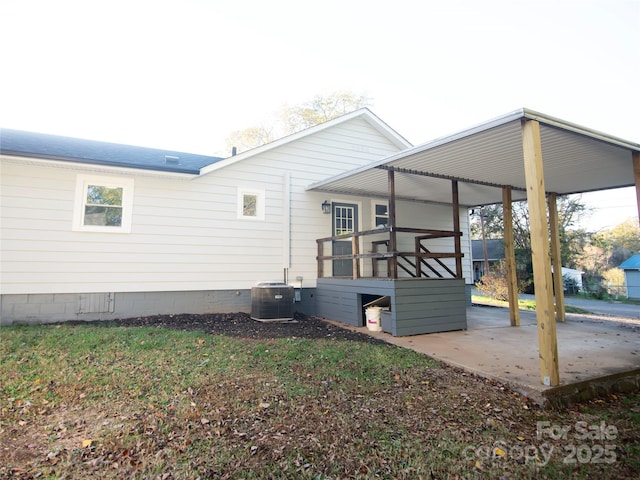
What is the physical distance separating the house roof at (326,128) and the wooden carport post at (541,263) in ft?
20.0

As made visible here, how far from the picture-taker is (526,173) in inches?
149

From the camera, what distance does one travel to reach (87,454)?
7.82ft

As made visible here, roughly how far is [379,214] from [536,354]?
587cm

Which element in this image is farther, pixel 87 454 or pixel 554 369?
pixel 554 369

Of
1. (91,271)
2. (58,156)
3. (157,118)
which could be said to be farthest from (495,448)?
(157,118)

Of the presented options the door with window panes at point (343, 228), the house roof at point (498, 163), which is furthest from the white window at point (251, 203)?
the door with window panes at point (343, 228)

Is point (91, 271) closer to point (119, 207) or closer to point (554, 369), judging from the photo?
point (119, 207)

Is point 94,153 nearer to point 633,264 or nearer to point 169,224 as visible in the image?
point 169,224

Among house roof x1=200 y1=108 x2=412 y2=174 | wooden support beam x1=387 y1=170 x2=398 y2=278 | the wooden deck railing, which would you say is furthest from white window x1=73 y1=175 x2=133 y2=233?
wooden support beam x1=387 y1=170 x2=398 y2=278

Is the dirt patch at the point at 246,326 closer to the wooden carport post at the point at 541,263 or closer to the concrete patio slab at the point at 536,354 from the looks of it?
the concrete patio slab at the point at 536,354

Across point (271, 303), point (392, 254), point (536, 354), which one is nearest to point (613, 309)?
point (536, 354)

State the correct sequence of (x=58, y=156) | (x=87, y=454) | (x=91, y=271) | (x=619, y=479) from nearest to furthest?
(x=619, y=479), (x=87, y=454), (x=58, y=156), (x=91, y=271)

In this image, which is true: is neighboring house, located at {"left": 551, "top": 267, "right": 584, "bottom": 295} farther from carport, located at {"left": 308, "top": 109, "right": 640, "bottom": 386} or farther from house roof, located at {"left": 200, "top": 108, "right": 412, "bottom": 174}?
house roof, located at {"left": 200, "top": 108, "right": 412, "bottom": 174}

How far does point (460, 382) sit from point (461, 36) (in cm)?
1038
